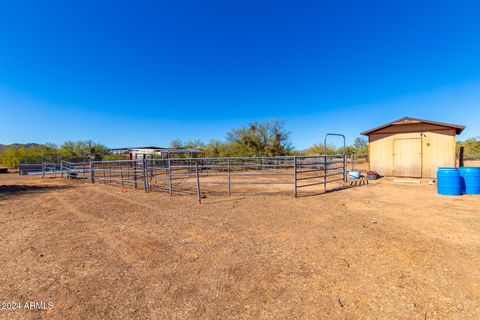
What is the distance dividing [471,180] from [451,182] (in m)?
0.76

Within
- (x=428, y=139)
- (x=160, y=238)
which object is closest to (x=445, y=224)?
(x=160, y=238)

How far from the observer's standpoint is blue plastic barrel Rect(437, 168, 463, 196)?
6.30 meters

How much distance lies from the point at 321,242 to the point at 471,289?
152 centimetres

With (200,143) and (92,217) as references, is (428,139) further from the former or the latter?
(200,143)

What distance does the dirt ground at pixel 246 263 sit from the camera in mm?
1892

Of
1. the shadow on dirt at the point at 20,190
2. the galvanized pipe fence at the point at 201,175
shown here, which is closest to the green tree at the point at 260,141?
the galvanized pipe fence at the point at 201,175

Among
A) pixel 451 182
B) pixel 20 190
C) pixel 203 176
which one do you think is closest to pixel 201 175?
pixel 203 176

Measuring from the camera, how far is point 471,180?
6492 millimetres

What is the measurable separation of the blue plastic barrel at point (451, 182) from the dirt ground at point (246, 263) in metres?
1.47

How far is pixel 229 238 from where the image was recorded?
345 centimetres

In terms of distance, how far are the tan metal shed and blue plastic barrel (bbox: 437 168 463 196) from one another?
160 inches

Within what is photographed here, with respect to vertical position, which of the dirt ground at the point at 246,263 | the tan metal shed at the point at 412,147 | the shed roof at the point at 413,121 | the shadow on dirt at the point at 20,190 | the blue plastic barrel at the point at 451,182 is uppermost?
the shed roof at the point at 413,121

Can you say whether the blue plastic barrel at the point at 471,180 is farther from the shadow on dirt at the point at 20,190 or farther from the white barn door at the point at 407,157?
the shadow on dirt at the point at 20,190

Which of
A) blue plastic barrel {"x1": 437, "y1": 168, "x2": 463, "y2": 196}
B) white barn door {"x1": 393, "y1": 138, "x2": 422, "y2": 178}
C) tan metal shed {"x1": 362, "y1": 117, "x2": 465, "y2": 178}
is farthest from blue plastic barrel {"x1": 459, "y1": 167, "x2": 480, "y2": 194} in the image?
white barn door {"x1": 393, "y1": 138, "x2": 422, "y2": 178}
